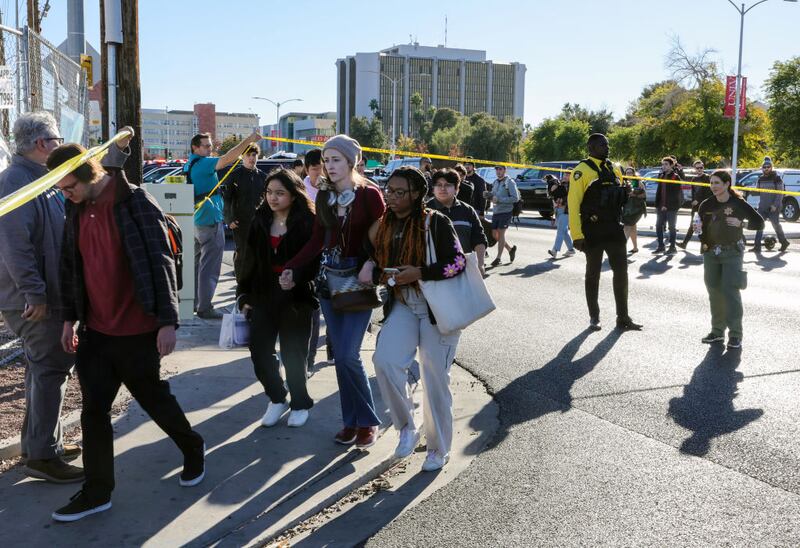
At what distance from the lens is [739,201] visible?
859cm

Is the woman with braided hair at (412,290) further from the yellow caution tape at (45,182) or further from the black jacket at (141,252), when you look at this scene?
the yellow caution tape at (45,182)

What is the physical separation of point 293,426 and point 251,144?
3340mm

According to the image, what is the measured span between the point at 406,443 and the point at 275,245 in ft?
4.86

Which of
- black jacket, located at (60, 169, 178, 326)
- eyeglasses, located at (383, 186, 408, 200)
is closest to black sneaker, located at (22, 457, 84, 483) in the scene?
black jacket, located at (60, 169, 178, 326)

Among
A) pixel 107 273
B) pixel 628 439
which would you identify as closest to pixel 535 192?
pixel 628 439

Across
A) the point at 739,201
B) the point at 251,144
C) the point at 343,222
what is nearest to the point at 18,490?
the point at 343,222

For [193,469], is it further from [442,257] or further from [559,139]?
[559,139]

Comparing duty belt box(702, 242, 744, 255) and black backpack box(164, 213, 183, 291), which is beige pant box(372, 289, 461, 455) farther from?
duty belt box(702, 242, 744, 255)

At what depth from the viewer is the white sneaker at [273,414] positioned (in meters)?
5.65

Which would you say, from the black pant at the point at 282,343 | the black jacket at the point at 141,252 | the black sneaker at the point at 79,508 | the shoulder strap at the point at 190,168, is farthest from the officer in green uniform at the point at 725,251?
the black sneaker at the point at 79,508

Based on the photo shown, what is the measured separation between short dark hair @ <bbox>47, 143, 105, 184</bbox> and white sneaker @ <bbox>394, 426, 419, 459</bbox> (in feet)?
7.33

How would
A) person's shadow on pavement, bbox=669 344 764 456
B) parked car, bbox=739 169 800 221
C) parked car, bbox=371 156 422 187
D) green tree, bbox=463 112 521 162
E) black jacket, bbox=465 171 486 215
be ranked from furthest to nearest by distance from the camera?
green tree, bbox=463 112 521 162 → parked car, bbox=371 156 422 187 → parked car, bbox=739 169 800 221 → black jacket, bbox=465 171 486 215 → person's shadow on pavement, bbox=669 344 764 456

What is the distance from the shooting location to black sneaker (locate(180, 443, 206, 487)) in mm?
4559

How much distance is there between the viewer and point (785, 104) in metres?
39.4
